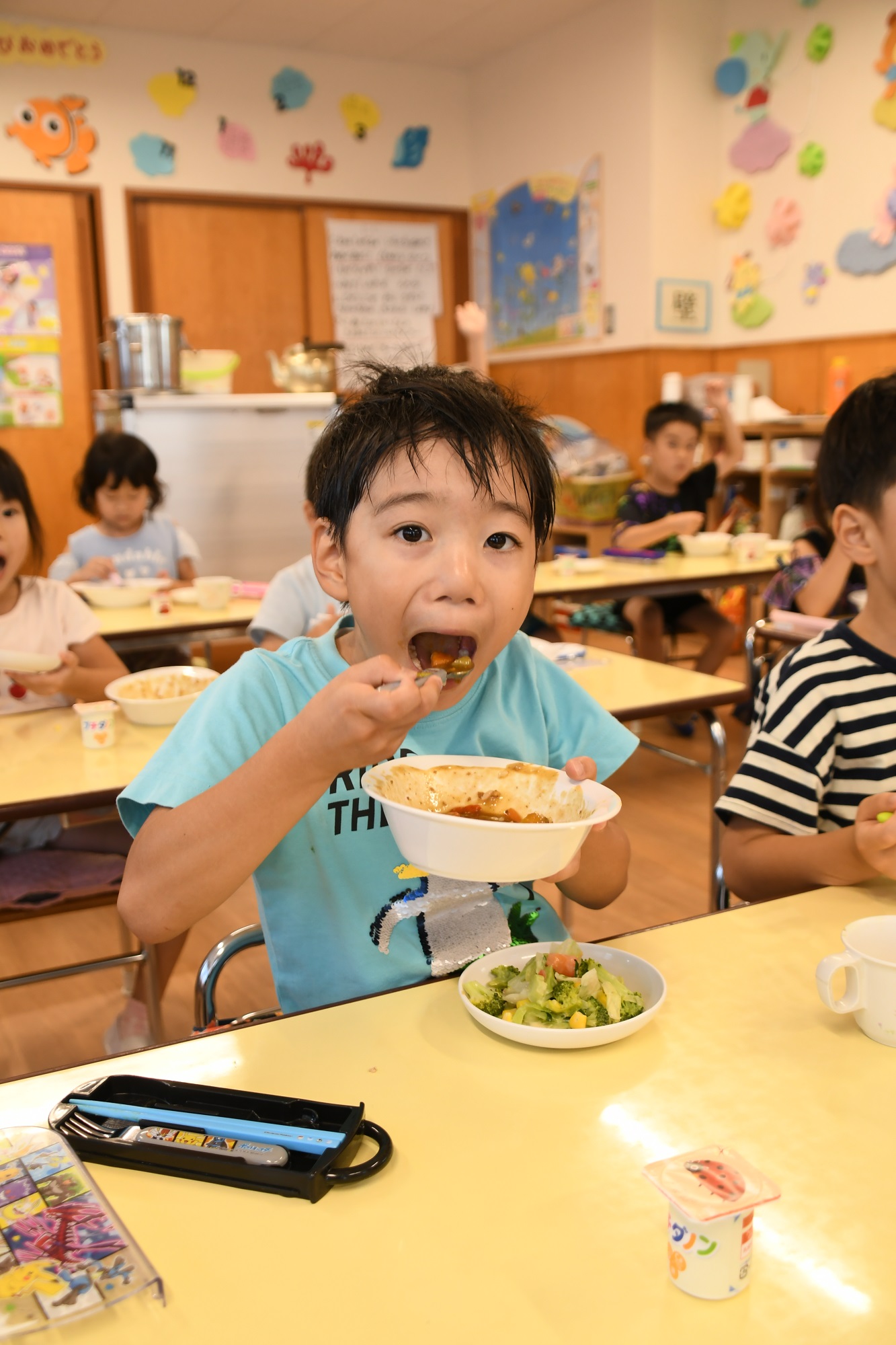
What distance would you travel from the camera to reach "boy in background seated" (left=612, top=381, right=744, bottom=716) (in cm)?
441

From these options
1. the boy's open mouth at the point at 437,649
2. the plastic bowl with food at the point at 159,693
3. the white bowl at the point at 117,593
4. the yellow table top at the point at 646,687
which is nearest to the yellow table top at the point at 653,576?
the yellow table top at the point at 646,687

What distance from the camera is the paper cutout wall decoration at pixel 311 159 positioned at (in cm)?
674

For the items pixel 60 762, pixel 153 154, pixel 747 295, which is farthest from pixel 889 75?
pixel 60 762

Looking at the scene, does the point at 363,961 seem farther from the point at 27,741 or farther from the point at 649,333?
the point at 649,333

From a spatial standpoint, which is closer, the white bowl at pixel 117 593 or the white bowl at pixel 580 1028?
the white bowl at pixel 580 1028

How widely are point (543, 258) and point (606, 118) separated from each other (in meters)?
0.90

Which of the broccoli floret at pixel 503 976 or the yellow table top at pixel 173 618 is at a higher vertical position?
the broccoli floret at pixel 503 976

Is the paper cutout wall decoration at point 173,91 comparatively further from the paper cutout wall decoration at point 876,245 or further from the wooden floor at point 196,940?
the wooden floor at point 196,940

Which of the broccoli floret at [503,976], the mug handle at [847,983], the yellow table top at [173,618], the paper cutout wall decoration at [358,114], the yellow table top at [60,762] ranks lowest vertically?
the yellow table top at [60,762]

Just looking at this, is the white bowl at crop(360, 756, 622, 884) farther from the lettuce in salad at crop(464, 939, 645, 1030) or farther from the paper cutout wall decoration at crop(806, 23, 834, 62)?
the paper cutout wall decoration at crop(806, 23, 834, 62)

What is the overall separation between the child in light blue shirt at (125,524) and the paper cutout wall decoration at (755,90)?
157 inches

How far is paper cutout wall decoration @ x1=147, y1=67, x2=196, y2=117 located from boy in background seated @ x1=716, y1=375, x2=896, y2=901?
6004 millimetres

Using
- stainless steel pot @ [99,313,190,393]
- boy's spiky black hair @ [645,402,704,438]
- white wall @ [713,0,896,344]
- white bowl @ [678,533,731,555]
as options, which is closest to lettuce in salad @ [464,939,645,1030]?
white bowl @ [678,533,731,555]

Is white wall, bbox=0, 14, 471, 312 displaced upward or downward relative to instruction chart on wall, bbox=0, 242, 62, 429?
upward
